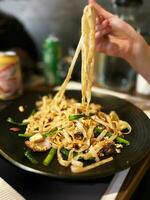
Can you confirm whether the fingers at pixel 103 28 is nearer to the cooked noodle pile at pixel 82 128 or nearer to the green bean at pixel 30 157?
the cooked noodle pile at pixel 82 128

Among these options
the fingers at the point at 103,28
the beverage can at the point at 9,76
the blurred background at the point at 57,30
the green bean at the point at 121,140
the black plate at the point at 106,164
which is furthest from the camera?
the blurred background at the point at 57,30

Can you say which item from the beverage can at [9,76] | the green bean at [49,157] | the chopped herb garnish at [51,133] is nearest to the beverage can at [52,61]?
the beverage can at [9,76]

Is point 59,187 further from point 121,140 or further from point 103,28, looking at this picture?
point 103,28

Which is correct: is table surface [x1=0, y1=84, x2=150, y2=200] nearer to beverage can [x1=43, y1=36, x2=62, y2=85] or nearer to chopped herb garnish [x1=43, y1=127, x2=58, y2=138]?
chopped herb garnish [x1=43, y1=127, x2=58, y2=138]

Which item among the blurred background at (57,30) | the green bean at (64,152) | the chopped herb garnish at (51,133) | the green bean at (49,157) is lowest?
the green bean at (64,152)

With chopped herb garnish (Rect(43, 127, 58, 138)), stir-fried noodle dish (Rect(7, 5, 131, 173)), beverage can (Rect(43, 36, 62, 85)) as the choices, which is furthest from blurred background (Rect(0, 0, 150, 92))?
chopped herb garnish (Rect(43, 127, 58, 138))

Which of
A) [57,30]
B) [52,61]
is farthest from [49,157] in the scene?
[57,30]

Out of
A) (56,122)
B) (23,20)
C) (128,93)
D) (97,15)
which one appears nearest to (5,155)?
(56,122)

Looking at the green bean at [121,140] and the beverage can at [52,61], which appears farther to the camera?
the beverage can at [52,61]
